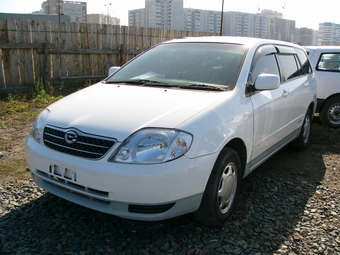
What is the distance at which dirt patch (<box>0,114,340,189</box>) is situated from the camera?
4383mm

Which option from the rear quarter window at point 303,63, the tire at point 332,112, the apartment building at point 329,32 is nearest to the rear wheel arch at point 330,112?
the tire at point 332,112

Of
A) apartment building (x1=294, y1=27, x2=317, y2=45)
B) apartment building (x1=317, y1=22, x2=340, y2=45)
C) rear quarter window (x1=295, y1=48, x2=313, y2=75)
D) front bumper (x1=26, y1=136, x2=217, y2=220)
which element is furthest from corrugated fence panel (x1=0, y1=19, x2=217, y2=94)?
apartment building (x1=317, y1=22, x2=340, y2=45)

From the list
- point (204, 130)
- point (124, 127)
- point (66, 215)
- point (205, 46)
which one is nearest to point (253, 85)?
point (205, 46)

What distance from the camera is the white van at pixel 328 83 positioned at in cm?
721

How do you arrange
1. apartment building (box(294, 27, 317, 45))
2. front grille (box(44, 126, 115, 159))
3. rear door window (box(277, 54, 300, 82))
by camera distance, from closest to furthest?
front grille (box(44, 126, 115, 159)) → rear door window (box(277, 54, 300, 82)) → apartment building (box(294, 27, 317, 45))

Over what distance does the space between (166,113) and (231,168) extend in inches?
32.3

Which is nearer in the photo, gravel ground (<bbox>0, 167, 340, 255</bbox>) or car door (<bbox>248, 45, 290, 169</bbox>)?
gravel ground (<bbox>0, 167, 340, 255</bbox>)

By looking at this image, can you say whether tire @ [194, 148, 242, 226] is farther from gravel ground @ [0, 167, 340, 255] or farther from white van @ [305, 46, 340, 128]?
white van @ [305, 46, 340, 128]

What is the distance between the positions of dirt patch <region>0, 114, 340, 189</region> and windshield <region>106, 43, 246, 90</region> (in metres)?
1.66

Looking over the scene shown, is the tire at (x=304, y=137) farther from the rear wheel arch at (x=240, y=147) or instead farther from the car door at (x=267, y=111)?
the rear wheel arch at (x=240, y=147)

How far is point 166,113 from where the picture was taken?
284 cm

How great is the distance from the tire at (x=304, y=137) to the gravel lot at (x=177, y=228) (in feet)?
4.71

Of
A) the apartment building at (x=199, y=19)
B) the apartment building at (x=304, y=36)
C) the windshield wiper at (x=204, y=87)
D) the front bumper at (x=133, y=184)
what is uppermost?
the apartment building at (x=199, y=19)

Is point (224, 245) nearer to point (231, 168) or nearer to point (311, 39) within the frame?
point (231, 168)
